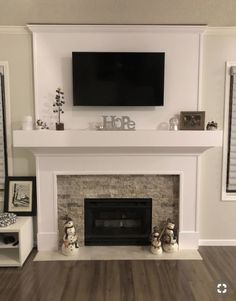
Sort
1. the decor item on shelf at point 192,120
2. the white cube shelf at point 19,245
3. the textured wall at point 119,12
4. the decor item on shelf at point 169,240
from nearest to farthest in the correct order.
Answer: the textured wall at point 119,12 < the white cube shelf at point 19,245 < the decor item on shelf at point 192,120 < the decor item on shelf at point 169,240

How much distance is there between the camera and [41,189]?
3.45 metres

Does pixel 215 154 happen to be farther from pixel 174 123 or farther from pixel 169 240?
pixel 169 240

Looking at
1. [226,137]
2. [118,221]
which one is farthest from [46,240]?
[226,137]

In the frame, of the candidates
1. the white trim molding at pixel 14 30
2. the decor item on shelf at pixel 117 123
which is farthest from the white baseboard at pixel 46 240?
the white trim molding at pixel 14 30

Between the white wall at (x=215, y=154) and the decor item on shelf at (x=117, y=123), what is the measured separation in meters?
0.84

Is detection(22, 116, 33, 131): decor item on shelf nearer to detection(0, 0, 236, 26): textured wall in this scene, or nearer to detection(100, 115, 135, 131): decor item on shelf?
detection(100, 115, 135, 131): decor item on shelf

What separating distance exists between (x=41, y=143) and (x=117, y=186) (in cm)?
94

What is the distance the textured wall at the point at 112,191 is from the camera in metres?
3.49

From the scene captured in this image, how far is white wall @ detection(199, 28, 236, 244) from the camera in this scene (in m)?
3.39

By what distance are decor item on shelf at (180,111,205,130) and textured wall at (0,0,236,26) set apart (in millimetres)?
911

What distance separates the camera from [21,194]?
3.47 m

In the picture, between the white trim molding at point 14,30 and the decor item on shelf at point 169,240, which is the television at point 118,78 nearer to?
the white trim molding at point 14,30

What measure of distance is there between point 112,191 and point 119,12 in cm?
182

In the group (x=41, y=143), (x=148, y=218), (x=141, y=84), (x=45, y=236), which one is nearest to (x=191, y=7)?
(x=141, y=84)
